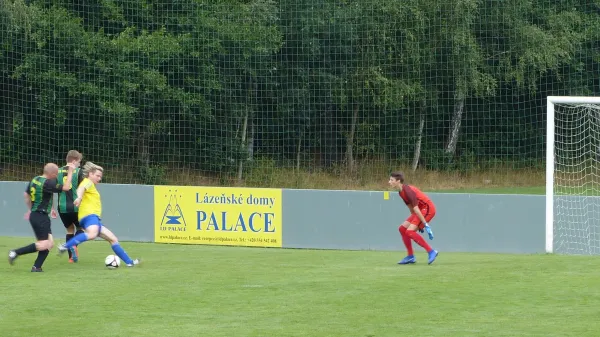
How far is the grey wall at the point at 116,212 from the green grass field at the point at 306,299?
19.6 feet

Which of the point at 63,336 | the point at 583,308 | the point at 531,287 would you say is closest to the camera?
the point at 63,336

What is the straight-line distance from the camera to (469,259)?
51.2 ft

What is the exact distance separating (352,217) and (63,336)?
1163 cm

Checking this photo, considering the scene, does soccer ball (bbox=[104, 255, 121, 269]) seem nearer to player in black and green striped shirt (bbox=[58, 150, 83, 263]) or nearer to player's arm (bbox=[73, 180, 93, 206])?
player's arm (bbox=[73, 180, 93, 206])

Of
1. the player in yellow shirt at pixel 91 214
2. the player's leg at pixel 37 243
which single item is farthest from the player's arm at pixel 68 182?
the player's leg at pixel 37 243

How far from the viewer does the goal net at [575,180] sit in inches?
665

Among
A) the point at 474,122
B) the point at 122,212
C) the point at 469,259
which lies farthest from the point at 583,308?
the point at 474,122

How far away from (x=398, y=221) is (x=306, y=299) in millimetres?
9348

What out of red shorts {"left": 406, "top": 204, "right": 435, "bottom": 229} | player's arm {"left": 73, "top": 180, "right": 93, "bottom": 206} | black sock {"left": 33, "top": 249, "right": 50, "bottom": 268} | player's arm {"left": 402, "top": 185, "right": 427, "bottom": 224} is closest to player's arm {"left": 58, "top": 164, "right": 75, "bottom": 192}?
player's arm {"left": 73, "top": 180, "right": 93, "bottom": 206}

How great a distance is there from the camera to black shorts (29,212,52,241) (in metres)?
13.1

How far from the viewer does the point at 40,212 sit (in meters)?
13.3

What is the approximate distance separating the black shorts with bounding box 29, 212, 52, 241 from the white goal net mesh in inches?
395

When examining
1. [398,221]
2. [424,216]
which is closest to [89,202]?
[424,216]

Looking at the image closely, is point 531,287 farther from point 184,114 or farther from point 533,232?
point 184,114
